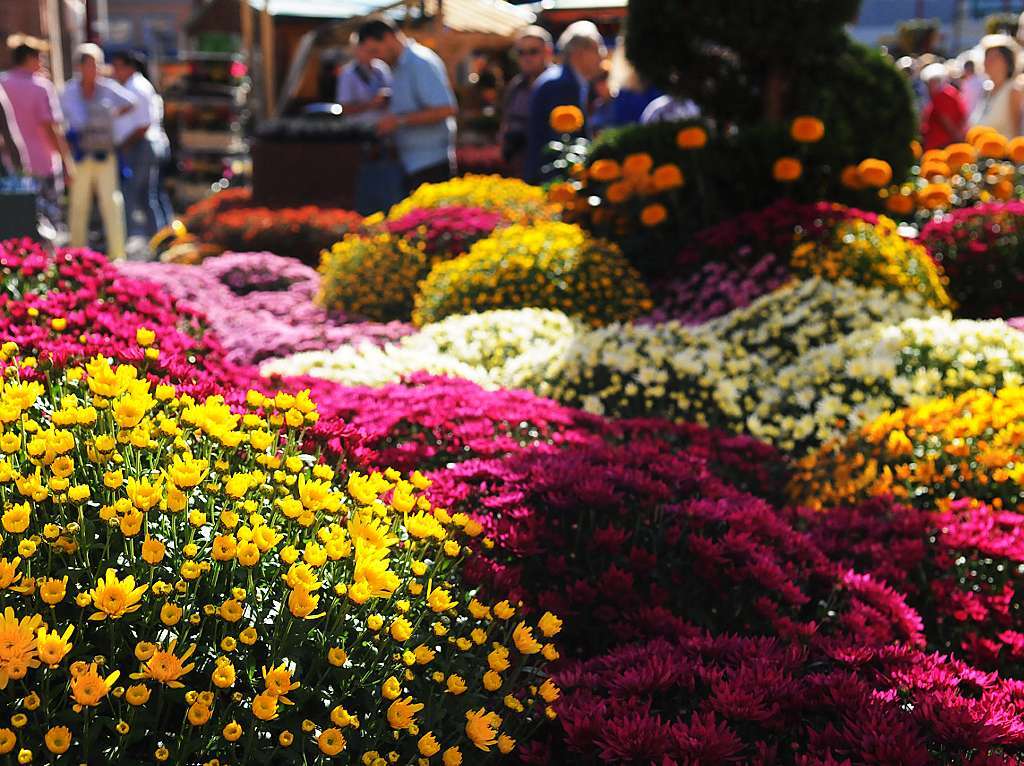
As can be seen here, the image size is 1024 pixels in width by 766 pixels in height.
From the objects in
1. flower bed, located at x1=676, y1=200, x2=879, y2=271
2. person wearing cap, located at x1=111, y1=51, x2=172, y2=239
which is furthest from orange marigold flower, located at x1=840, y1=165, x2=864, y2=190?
person wearing cap, located at x1=111, y1=51, x2=172, y2=239

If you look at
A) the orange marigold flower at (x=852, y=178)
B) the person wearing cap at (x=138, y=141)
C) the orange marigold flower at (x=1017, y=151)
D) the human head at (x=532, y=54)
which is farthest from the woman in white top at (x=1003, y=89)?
the person wearing cap at (x=138, y=141)

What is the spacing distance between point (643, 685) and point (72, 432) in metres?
1.12

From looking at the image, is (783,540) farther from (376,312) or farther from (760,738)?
(376,312)

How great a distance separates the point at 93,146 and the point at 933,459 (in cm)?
937

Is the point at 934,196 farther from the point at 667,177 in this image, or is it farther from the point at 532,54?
the point at 532,54

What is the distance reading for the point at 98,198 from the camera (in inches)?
447

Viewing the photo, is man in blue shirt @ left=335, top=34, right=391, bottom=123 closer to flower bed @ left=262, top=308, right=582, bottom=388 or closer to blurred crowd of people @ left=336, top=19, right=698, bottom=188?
blurred crowd of people @ left=336, top=19, right=698, bottom=188

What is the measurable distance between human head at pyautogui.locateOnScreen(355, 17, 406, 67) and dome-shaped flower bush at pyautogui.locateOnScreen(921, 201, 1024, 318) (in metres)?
4.60

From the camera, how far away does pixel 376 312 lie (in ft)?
25.2

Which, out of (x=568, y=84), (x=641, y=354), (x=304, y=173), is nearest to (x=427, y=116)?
(x=568, y=84)

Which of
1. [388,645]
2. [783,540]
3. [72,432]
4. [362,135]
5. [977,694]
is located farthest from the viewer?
[362,135]

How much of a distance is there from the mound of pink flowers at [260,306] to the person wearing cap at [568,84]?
209 cm

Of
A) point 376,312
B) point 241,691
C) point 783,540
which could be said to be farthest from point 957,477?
point 376,312

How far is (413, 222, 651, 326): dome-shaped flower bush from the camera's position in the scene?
6359 mm
